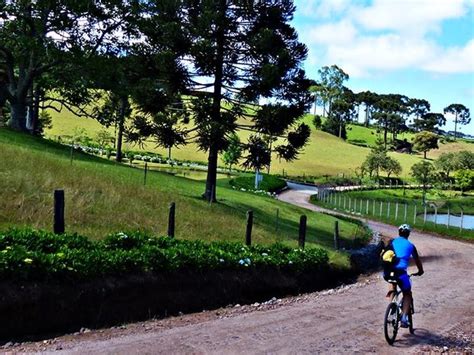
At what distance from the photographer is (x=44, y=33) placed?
124ft

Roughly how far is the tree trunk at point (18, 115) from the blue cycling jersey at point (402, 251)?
33.2 m

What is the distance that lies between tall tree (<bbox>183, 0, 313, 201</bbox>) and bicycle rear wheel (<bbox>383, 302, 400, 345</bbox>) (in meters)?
15.0

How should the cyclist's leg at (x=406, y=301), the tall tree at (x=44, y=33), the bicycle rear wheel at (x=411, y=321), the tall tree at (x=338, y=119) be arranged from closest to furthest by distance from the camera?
the cyclist's leg at (x=406, y=301) → the bicycle rear wheel at (x=411, y=321) → the tall tree at (x=44, y=33) → the tall tree at (x=338, y=119)

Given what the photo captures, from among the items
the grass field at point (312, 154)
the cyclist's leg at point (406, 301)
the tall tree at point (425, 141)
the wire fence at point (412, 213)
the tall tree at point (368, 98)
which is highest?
the tall tree at point (368, 98)

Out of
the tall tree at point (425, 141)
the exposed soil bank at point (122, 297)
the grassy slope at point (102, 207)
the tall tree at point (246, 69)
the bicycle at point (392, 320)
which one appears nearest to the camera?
the exposed soil bank at point (122, 297)

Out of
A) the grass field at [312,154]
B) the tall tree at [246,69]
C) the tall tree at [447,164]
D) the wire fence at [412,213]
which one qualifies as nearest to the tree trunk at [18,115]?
the tall tree at [246,69]

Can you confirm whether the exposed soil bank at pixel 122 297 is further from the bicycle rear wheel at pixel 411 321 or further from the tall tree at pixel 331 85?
the tall tree at pixel 331 85

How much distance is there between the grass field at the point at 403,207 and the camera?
38.4 metres

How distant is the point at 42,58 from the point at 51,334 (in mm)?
30222

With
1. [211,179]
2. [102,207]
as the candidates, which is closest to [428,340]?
[102,207]

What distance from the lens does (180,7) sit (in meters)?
26.3

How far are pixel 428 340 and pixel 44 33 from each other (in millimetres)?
34005

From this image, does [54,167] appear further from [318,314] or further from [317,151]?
[317,151]

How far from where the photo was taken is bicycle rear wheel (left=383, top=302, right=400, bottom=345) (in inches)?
410
